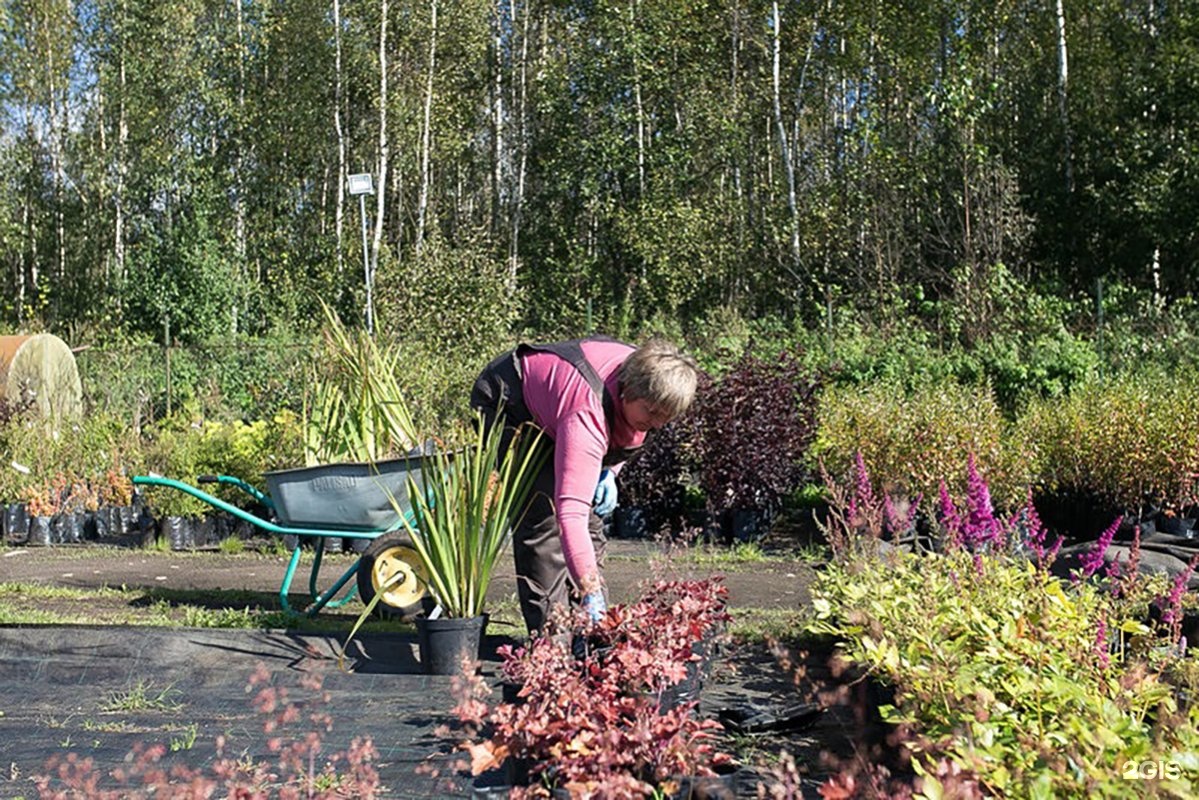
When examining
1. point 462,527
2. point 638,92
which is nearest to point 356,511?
point 462,527

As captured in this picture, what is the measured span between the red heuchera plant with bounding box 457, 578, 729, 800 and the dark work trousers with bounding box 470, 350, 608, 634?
2.93ft

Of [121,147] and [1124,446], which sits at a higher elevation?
[121,147]

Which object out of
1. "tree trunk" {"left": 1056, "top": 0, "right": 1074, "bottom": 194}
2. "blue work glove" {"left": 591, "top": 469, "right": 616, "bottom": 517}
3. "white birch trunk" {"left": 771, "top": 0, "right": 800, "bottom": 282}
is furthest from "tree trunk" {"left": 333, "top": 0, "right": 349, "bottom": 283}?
"blue work glove" {"left": 591, "top": 469, "right": 616, "bottom": 517}

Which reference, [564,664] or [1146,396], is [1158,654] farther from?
[1146,396]

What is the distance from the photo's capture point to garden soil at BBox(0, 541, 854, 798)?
310 cm

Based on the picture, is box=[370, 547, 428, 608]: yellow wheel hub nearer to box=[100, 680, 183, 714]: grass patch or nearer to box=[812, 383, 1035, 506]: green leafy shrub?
box=[100, 680, 183, 714]: grass patch

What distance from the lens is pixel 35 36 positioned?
23.8 meters

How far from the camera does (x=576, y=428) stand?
10.6ft

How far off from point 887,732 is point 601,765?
1270 mm

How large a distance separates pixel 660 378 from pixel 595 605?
23.1 inches

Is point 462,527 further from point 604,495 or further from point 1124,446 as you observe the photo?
point 1124,446

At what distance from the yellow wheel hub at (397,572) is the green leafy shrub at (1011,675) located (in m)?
1.52

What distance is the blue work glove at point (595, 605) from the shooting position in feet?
9.58

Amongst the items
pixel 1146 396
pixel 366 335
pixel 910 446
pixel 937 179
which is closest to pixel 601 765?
pixel 366 335
